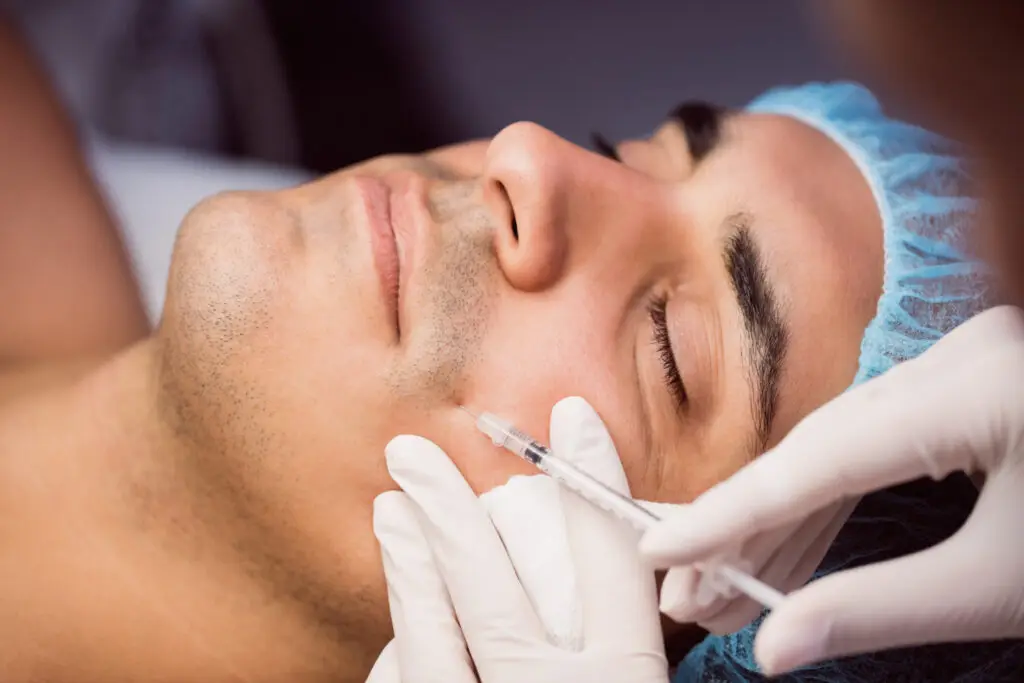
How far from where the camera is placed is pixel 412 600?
996mm

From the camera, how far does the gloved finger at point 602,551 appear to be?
95cm

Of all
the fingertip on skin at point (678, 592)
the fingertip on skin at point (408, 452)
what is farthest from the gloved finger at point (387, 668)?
the fingertip on skin at point (678, 592)

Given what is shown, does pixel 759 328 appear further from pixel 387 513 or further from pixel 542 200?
pixel 387 513

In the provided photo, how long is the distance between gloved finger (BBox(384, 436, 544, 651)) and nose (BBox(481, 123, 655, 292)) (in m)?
0.25

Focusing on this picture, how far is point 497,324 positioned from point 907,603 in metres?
0.55

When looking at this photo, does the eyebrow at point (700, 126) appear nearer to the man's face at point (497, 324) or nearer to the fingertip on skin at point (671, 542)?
the man's face at point (497, 324)

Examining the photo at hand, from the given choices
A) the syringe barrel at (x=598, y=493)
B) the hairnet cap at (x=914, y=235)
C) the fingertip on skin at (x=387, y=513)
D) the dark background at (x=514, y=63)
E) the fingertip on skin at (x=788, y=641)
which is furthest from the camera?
the dark background at (x=514, y=63)

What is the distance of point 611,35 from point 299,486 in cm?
133

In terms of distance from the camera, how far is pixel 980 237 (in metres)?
1.11

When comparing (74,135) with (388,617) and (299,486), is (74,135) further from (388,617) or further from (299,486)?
(388,617)

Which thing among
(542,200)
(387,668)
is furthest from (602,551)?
(542,200)

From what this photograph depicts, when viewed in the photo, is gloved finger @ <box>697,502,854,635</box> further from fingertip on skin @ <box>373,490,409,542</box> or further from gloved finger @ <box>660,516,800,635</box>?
fingertip on skin @ <box>373,490,409,542</box>

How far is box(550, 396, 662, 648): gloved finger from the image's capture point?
3.12 ft

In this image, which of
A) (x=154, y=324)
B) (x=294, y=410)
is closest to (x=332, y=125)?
(x=154, y=324)
